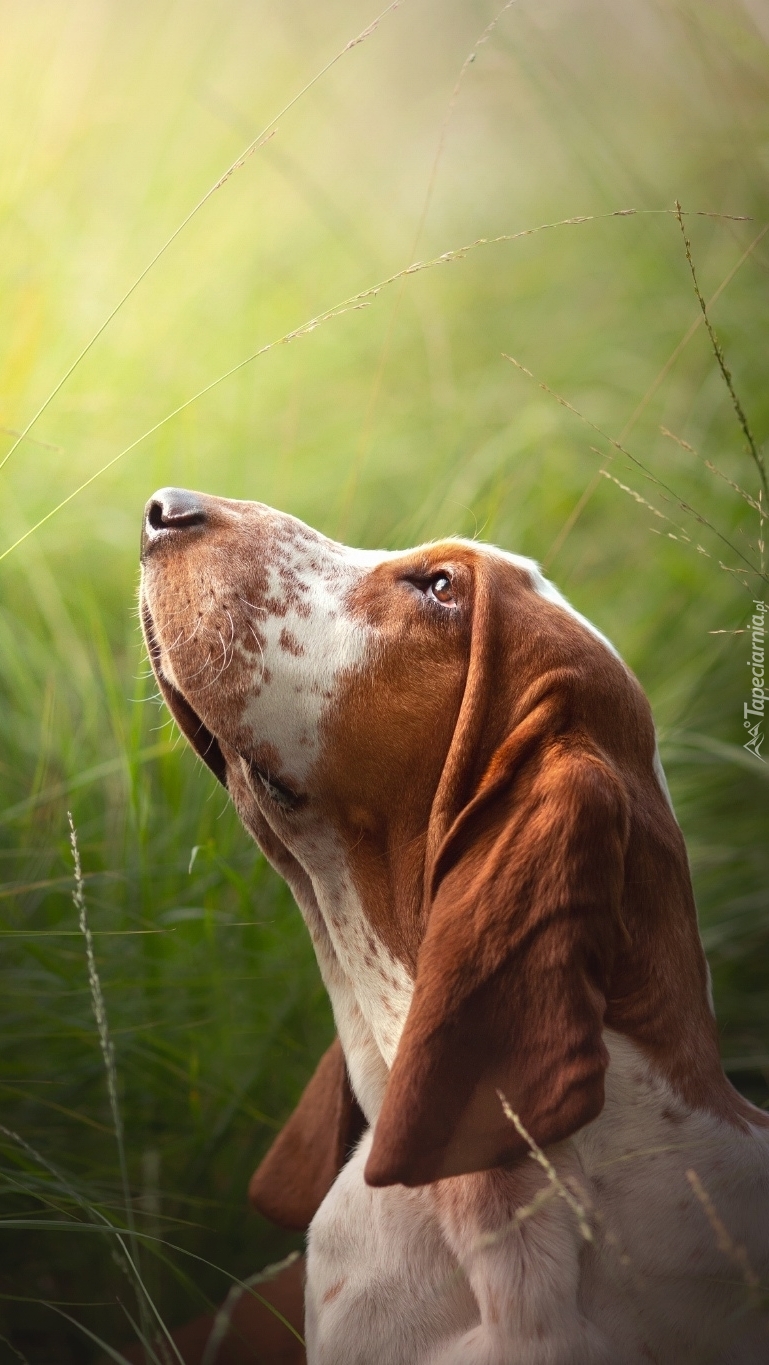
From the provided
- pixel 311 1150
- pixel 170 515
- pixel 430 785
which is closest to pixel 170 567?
pixel 170 515

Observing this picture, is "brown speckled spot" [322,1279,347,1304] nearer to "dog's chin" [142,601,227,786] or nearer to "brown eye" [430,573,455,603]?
"dog's chin" [142,601,227,786]

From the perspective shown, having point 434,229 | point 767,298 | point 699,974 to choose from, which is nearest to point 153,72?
point 434,229

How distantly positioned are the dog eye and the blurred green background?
76cm

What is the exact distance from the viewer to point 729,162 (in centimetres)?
274

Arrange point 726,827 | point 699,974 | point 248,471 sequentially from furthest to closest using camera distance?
point 248,471 < point 726,827 < point 699,974

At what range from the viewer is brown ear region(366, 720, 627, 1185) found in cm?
135

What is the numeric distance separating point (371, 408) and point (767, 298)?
3.71 feet

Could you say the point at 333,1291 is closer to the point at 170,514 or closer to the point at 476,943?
the point at 476,943

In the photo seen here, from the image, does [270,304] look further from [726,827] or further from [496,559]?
[726,827]

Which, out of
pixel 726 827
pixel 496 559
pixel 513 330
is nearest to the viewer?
pixel 496 559

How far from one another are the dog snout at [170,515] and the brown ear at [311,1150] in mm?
966

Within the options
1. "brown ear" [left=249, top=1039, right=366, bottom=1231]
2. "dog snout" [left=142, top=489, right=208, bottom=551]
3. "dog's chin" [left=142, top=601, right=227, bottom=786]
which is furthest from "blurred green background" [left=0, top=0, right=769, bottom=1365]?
"dog snout" [left=142, top=489, right=208, bottom=551]

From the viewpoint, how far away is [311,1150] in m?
1.95

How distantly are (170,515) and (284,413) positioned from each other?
4.29 ft
